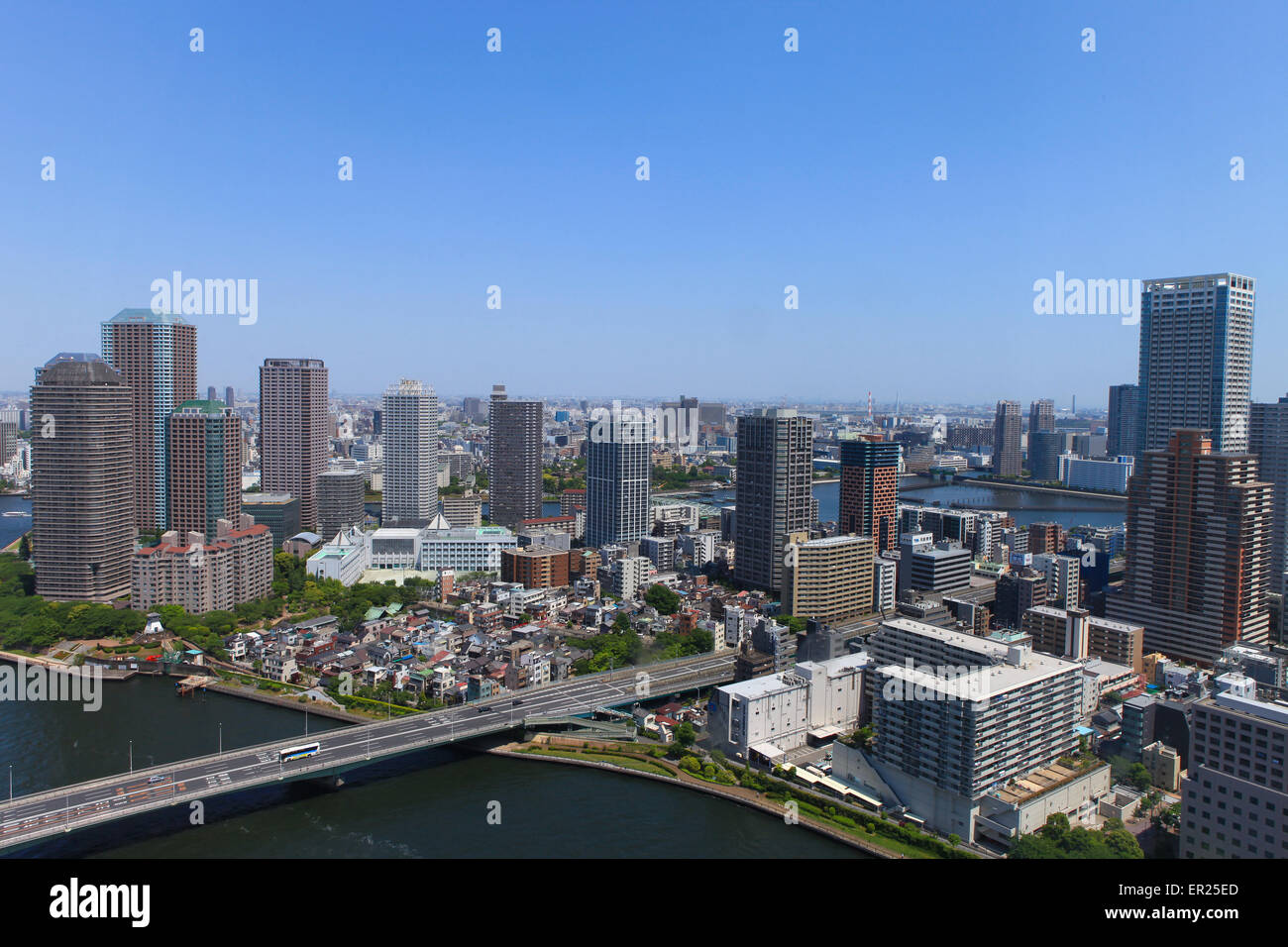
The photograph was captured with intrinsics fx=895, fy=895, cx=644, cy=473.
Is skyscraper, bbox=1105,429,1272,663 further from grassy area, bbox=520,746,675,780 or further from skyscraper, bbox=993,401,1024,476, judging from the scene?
skyscraper, bbox=993,401,1024,476

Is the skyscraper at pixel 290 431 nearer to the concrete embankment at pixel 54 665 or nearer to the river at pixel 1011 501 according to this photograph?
the concrete embankment at pixel 54 665

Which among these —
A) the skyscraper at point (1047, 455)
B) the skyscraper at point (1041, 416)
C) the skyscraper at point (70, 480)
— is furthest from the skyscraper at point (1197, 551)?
the skyscraper at point (1041, 416)

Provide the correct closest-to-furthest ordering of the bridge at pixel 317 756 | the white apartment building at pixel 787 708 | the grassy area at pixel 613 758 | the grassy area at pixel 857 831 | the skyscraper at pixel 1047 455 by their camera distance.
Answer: the bridge at pixel 317 756 < the grassy area at pixel 857 831 < the grassy area at pixel 613 758 < the white apartment building at pixel 787 708 < the skyscraper at pixel 1047 455

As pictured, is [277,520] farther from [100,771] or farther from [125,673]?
[100,771]

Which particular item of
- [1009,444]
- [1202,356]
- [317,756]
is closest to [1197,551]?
[1202,356]

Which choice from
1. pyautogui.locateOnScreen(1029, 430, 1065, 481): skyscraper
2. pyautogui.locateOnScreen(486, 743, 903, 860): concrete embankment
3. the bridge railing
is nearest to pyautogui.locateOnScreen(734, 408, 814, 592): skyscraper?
the bridge railing
